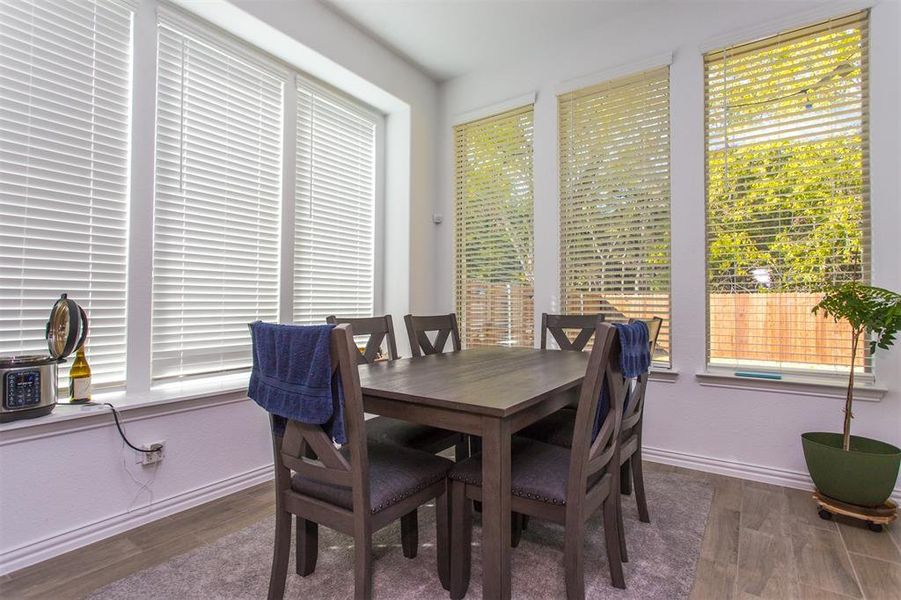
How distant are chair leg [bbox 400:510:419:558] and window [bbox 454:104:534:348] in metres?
2.10

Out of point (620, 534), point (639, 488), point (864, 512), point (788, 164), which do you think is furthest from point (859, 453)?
point (788, 164)

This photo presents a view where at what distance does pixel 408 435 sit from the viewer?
2055mm

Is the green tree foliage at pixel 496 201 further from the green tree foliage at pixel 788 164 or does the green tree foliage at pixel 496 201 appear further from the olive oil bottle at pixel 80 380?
the olive oil bottle at pixel 80 380

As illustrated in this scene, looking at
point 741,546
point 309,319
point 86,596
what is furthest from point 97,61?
point 741,546

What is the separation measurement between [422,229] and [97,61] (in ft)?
7.90

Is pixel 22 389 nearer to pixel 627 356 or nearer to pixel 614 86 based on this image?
pixel 627 356

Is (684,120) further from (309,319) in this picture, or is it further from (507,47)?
(309,319)

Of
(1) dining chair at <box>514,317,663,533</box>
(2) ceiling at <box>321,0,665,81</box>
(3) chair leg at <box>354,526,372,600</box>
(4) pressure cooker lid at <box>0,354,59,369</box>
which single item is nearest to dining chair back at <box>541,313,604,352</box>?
(1) dining chair at <box>514,317,663,533</box>

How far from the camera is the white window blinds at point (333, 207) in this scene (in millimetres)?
3271

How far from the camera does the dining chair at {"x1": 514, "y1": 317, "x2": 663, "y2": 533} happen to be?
188 cm

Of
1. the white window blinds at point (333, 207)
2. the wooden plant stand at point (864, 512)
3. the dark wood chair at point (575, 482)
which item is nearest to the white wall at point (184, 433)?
the white window blinds at point (333, 207)

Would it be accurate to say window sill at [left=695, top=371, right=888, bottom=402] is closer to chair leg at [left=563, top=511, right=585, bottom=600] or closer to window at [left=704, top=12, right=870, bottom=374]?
window at [left=704, top=12, right=870, bottom=374]

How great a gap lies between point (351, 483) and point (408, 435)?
0.71 metres

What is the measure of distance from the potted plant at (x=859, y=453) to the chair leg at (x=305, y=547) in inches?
95.1
